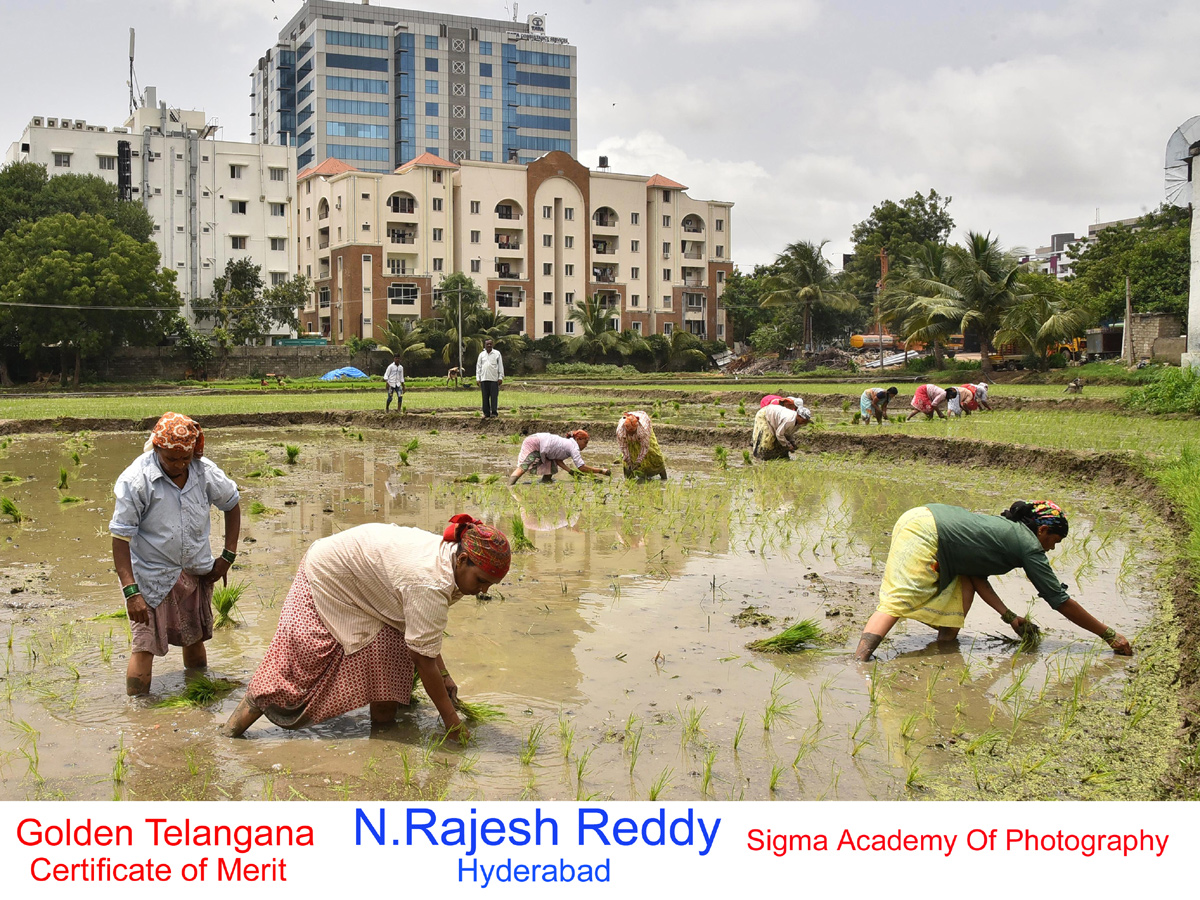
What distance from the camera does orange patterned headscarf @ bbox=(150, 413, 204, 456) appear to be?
16.1 feet

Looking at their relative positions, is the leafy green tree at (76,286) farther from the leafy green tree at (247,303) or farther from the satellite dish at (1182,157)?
the satellite dish at (1182,157)

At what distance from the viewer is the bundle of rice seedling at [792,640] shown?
580 cm

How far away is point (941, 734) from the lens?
183 inches

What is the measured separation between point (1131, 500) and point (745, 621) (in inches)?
275

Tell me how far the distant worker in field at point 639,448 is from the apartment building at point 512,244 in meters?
50.5

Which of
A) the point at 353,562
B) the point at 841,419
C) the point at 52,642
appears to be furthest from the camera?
the point at 841,419

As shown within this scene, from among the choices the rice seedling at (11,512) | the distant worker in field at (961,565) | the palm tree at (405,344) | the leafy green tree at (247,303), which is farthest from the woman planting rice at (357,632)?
the leafy green tree at (247,303)

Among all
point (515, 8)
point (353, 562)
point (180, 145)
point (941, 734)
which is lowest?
point (941, 734)

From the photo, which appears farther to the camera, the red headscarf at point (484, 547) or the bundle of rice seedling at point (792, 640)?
the bundle of rice seedling at point (792, 640)

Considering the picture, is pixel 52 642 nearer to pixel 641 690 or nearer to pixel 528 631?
pixel 528 631

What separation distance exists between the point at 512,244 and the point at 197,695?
64.1m

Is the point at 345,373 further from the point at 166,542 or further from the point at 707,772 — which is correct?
the point at 707,772

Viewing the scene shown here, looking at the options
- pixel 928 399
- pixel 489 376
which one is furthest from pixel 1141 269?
pixel 489 376

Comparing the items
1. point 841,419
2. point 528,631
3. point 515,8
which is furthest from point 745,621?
point 515,8
